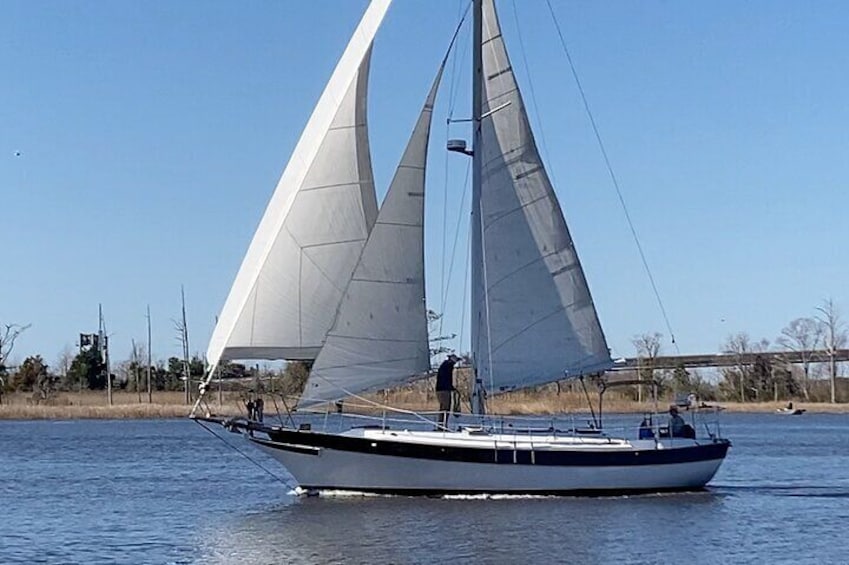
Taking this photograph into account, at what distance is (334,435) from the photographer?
101ft

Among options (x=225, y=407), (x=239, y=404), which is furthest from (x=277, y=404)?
(x=225, y=407)

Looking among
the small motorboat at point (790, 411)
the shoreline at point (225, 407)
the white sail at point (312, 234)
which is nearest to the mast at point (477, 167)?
the white sail at point (312, 234)

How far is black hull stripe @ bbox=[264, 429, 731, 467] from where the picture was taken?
101 feet

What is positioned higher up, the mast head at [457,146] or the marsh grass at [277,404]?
the mast head at [457,146]

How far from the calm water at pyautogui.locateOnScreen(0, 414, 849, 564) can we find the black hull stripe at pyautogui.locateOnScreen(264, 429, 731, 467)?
0.92 m

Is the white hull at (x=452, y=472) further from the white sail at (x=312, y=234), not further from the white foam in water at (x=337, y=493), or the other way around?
the white sail at (x=312, y=234)

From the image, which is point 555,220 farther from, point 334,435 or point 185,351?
point 185,351

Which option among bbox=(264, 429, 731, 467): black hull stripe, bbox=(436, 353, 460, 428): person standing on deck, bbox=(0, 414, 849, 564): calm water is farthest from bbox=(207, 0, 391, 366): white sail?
bbox=(0, 414, 849, 564): calm water

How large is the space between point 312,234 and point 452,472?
5.98 meters

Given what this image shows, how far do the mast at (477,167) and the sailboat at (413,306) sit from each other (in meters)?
A: 0.03

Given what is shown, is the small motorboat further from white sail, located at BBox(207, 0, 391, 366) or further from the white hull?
white sail, located at BBox(207, 0, 391, 366)

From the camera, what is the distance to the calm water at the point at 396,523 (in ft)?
82.9

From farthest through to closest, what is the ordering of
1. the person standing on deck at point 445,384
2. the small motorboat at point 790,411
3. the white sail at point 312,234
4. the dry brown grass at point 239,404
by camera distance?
1. the small motorboat at point 790,411
2. the dry brown grass at point 239,404
3. the person standing on deck at point 445,384
4. the white sail at point 312,234

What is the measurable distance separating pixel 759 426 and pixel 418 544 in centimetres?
5553
